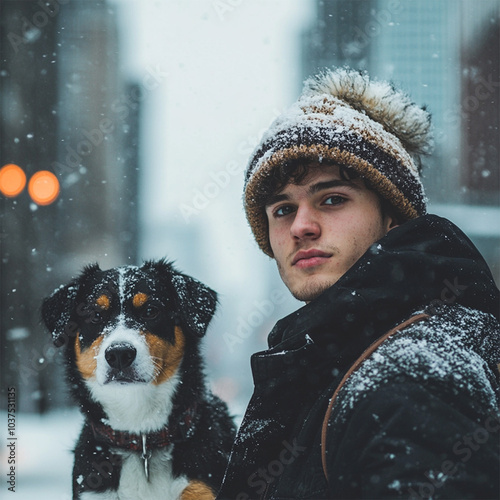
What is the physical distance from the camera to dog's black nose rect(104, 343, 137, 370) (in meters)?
2.93

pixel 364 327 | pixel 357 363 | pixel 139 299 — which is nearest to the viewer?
pixel 357 363

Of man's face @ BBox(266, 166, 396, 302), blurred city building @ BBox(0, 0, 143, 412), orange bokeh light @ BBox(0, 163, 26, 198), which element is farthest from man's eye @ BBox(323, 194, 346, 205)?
orange bokeh light @ BBox(0, 163, 26, 198)

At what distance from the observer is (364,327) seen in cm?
A: 157

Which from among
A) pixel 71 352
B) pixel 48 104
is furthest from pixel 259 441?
pixel 48 104

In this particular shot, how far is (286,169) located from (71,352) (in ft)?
5.99

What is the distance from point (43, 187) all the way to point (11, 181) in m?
0.70

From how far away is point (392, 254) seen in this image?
1628 mm

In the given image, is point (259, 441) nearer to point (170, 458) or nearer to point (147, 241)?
point (170, 458)

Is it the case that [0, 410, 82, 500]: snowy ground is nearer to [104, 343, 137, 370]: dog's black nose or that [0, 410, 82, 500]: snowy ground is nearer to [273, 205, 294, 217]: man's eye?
[104, 343, 137, 370]: dog's black nose

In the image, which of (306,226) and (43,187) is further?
(43,187)

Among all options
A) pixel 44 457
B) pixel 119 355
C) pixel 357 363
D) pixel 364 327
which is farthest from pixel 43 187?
pixel 357 363

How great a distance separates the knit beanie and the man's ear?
125 cm

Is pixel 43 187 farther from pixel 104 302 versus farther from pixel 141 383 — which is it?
pixel 141 383

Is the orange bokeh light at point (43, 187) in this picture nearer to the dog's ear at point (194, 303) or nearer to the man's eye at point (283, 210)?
the dog's ear at point (194, 303)
